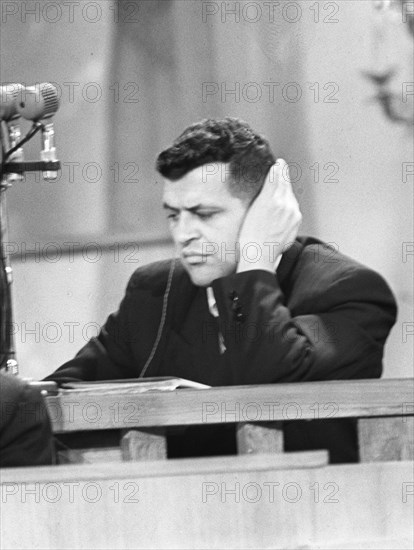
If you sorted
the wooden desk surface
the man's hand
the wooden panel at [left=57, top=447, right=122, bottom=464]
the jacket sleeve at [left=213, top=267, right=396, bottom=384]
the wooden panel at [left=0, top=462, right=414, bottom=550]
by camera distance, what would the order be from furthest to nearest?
the man's hand → the jacket sleeve at [left=213, top=267, right=396, bottom=384] → the wooden panel at [left=57, top=447, right=122, bottom=464] → the wooden desk surface → the wooden panel at [left=0, top=462, right=414, bottom=550]

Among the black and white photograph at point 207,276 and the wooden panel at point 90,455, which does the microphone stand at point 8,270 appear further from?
the wooden panel at point 90,455

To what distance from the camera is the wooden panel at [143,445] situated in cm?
200

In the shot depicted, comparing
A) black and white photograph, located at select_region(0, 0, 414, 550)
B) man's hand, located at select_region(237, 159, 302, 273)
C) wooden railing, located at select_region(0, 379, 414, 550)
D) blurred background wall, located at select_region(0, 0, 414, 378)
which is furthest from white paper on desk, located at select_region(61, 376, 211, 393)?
blurred background wall, located at select_region(0, 0, 414, 378)

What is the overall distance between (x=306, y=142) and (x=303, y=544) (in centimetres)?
147

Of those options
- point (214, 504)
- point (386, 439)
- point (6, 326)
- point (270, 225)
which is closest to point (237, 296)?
point (270, 225)

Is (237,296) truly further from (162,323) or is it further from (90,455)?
(90,455)

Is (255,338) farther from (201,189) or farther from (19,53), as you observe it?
(19,53)

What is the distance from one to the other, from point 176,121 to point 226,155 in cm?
47

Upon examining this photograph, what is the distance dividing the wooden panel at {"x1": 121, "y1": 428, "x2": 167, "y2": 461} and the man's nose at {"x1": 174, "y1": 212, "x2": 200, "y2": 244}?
27.6 inches

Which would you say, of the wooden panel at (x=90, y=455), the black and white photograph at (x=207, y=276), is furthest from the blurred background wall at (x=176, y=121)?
the wooden panel at (x=90, y=455)

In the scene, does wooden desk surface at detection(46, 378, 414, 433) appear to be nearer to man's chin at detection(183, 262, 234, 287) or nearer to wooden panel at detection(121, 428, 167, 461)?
wooden panel at detection(121, 428, 167, 461)

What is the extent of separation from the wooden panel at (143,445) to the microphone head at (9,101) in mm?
746

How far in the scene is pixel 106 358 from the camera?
275 centimetres

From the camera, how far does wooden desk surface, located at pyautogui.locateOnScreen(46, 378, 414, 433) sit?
6.38ft
